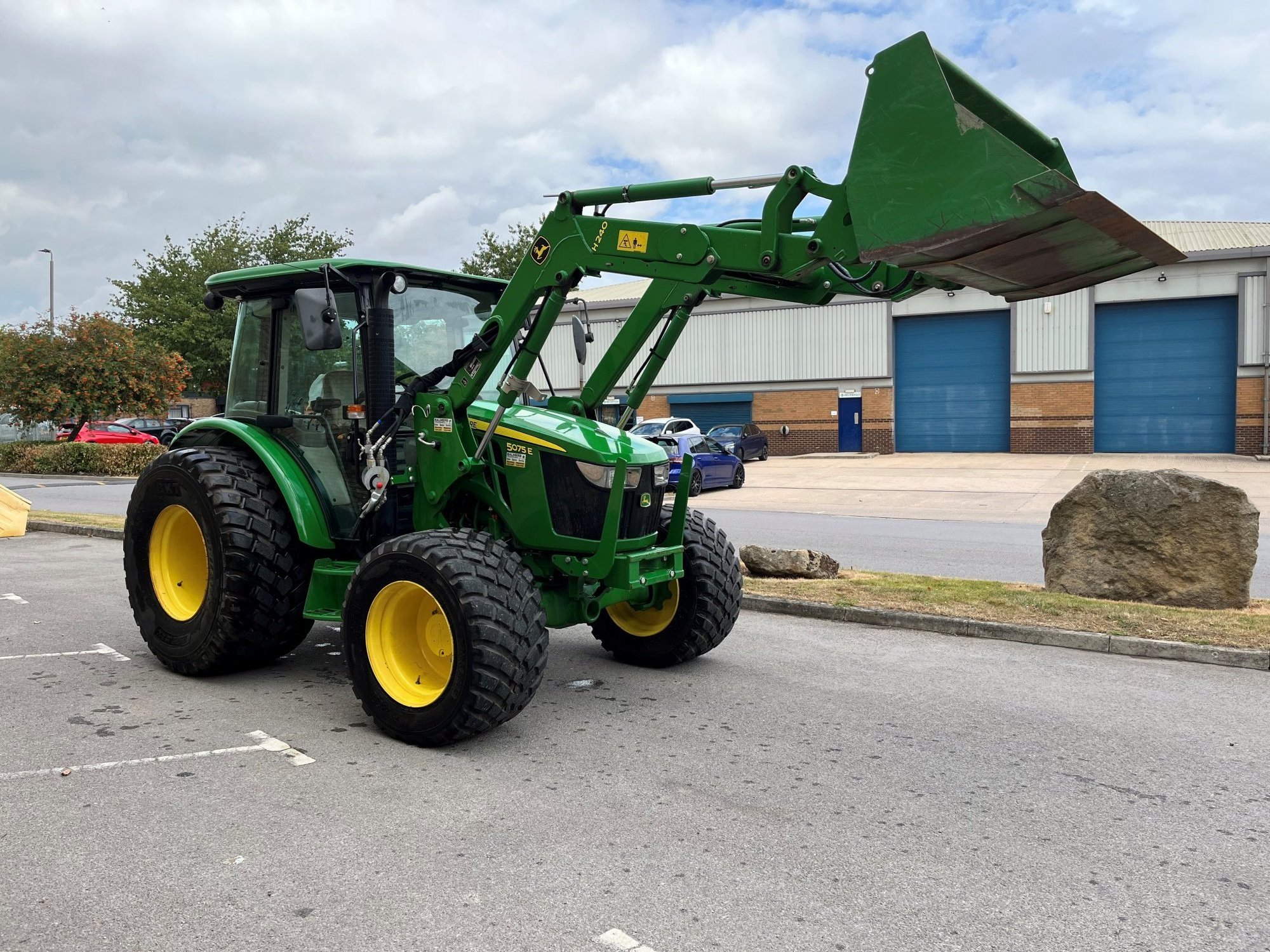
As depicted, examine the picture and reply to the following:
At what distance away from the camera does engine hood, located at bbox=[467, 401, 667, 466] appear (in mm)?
5496

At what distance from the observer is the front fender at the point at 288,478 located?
5977mm

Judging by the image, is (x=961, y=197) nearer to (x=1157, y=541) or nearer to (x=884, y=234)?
(x=884, y=234)

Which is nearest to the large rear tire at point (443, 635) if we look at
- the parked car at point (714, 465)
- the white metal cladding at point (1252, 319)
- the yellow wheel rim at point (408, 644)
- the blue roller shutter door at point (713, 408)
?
the yellow wheel rim at point (408, 644)

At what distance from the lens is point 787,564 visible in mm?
9898

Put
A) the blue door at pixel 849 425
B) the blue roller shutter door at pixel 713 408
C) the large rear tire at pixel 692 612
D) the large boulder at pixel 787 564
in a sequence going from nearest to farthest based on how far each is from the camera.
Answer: the large rear tire at pixel 692 612
the large boulder at pixel 787 564
the blue door at pixel 849 425
the blue roller shutter door at pixel 713 408

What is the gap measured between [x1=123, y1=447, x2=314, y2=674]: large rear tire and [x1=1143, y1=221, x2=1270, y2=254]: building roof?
3252cm

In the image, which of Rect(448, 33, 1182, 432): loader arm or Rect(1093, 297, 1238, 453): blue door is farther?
Rect(1093, 297, 1238, 453): blue door

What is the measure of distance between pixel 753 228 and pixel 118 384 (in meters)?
31.0

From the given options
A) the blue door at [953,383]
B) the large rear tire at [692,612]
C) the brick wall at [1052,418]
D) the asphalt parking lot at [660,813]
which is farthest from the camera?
the blue door at [953,383]

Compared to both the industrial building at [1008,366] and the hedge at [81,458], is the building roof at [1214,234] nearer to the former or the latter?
the industrial building at [1008,366]

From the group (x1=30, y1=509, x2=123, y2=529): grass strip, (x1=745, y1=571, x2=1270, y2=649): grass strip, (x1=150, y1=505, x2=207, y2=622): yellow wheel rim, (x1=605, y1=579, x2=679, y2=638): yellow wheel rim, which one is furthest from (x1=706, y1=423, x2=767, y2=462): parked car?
(x1=150, y1=505, x2=207, y2=622): yellow wheel rim

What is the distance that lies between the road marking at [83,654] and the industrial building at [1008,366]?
2360 centimetres

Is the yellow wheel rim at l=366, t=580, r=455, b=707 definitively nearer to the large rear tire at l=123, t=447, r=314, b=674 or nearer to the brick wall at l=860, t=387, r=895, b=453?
the large rear tire at l=123, t=447, r=314, b=674

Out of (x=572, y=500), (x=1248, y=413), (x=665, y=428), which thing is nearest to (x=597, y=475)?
(x=572, y=500)
